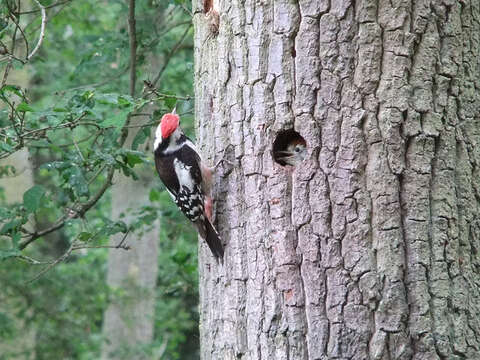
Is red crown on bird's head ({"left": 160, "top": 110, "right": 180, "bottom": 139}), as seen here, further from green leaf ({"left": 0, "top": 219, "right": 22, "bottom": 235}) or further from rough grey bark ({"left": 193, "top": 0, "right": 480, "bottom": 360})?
rough grey bark ({"left": 193, "top": 0, "right": 480, "bottom": 360})

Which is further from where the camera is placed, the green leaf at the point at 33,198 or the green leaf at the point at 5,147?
the green leaf at the point at 33,198

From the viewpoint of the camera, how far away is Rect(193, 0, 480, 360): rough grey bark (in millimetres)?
2887

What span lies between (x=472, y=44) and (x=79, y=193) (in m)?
2.47

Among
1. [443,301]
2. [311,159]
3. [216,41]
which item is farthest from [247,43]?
[443,301]

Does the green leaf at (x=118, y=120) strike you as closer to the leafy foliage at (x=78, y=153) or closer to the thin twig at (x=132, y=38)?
the leafy foliage at (x=78, y=153)

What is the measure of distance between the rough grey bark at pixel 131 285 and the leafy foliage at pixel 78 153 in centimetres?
24

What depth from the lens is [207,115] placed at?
344cm

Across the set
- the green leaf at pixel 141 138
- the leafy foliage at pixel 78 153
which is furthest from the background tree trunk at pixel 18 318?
the green leaf at pixel 141 138

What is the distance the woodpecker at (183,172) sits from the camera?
3.70m

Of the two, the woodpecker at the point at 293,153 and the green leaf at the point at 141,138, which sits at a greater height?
the green leaf at the point at 141,138

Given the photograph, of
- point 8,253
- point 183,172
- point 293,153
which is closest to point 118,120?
point 183,172

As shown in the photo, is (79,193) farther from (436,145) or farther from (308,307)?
(436,145)

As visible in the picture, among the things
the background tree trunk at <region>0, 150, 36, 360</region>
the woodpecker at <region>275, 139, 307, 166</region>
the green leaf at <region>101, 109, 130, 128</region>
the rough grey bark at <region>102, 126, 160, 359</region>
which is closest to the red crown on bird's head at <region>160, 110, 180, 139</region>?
the green leaf at <region>101, 109, 130, 128</region>

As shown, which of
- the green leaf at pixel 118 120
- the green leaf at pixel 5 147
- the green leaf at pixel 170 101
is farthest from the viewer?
the green leaf at pixel 170 101
